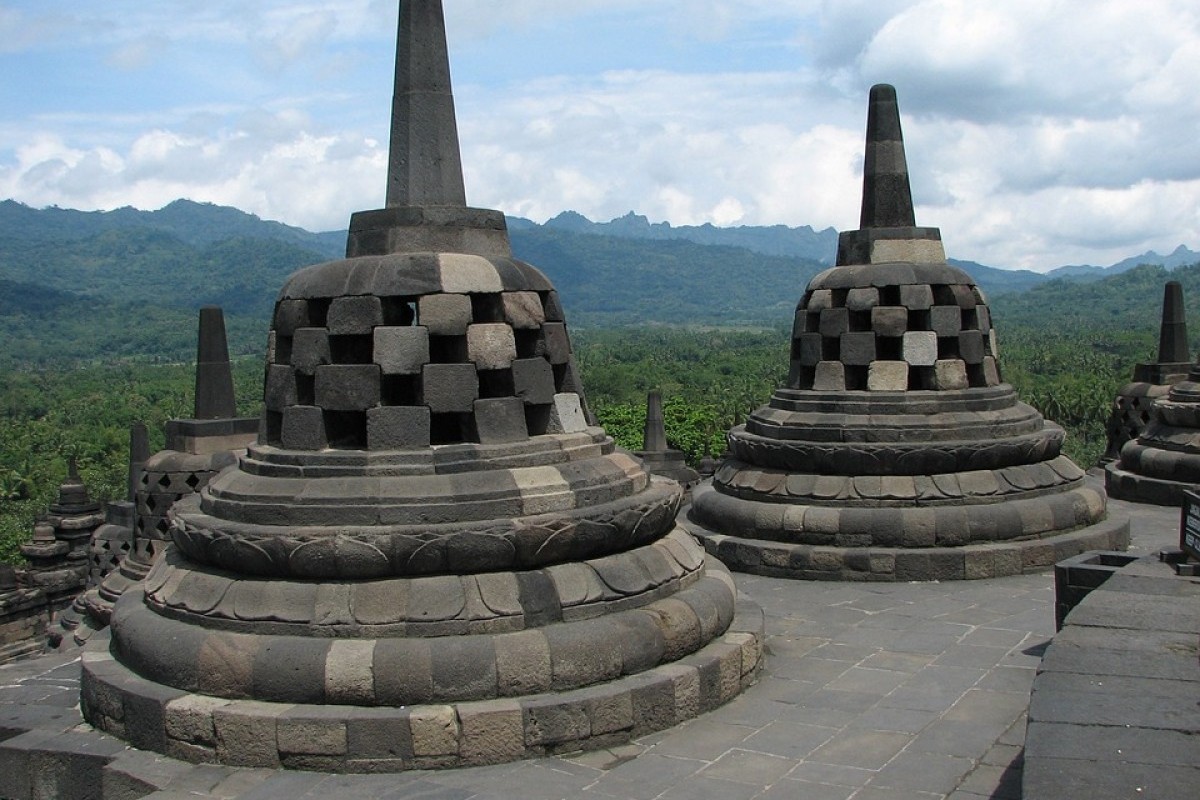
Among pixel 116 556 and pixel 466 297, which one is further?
pixel 116 556

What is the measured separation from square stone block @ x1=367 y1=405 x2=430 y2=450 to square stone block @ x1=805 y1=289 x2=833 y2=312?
16.9 feet

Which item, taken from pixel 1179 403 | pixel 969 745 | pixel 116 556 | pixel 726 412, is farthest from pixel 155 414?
pixel 969 745

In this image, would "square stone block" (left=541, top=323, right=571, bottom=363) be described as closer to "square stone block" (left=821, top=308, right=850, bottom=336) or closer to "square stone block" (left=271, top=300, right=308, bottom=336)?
"square stone block" (left=271, top=300, right=308, bottom=336)

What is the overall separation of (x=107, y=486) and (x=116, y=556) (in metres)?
28.0

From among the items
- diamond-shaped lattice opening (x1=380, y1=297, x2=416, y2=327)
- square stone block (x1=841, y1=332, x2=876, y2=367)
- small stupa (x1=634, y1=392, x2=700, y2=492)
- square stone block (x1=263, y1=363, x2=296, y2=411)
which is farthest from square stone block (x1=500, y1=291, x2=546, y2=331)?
small stupa (x1=634, y1=392, x2=700, y2=492)

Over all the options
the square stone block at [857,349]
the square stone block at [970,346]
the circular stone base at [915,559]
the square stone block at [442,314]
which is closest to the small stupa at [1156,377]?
the square stone block at [970,346]

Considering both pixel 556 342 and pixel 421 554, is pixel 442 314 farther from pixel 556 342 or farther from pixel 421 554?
pixel 421 554

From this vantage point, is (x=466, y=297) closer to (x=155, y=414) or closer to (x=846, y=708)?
(x=846, y=708)

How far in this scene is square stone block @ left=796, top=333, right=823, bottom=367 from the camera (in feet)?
34.1

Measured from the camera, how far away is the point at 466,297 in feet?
20.8

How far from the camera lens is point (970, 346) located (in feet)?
33.3

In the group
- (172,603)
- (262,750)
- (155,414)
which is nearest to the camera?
(262,750)

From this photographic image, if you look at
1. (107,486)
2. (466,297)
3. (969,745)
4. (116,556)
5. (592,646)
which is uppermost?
(466,297)

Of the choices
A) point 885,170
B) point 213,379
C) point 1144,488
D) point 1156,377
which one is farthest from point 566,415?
point 1156,377
